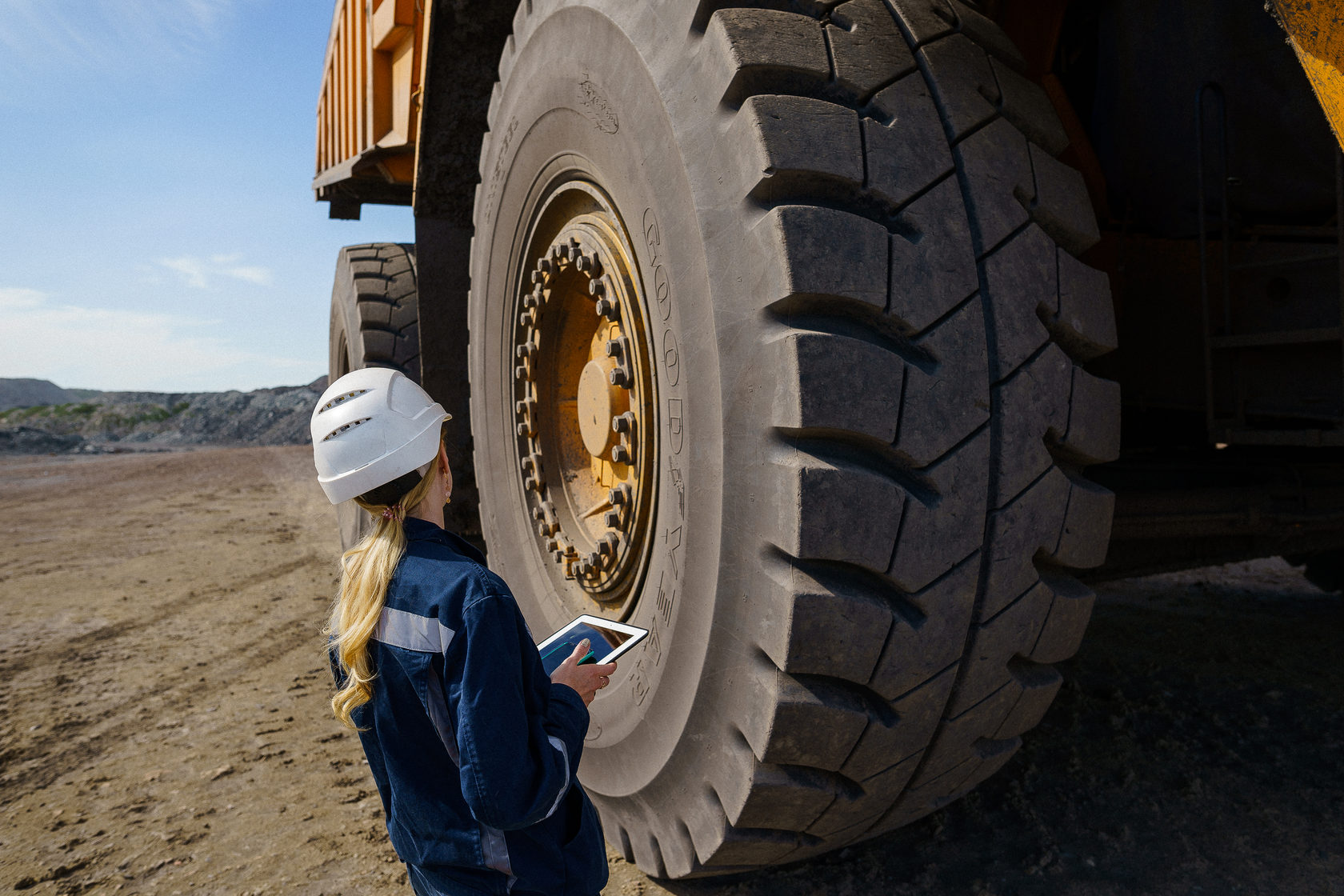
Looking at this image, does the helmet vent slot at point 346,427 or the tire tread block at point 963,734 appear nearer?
the helmet vent slot at point 346,427

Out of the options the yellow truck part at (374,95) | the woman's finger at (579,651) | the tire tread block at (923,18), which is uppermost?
the yellow truck part at (374,95)

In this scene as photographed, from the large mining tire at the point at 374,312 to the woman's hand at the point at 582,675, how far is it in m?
2.74

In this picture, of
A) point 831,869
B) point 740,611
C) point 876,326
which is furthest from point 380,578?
point 831,869

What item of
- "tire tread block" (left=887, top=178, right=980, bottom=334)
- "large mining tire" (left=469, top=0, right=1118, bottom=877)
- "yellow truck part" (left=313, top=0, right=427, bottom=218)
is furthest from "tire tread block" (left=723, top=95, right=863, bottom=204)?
"yellow truck part" (left=313, top=0, right=427, bottom=218)

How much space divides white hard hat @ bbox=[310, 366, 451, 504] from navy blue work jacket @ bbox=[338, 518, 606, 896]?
0.11 meters

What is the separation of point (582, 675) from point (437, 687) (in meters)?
0.30

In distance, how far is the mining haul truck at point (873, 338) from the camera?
56.7 inches

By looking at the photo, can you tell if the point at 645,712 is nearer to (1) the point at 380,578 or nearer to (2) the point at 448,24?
(1) the point at 380,578

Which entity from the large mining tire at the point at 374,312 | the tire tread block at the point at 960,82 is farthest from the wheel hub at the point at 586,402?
the large mining tire at the point at 374,312

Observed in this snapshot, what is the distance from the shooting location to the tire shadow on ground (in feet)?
6.80

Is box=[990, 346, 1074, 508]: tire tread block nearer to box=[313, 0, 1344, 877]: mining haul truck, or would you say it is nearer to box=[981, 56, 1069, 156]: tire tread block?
box=[313, 0, 1344, 877]: mining haul truck

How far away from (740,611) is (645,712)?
483mm

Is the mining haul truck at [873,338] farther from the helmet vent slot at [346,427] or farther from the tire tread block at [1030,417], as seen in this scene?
the helmet vent slot at [346,427]

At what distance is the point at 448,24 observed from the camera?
2.89 metres
